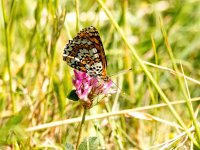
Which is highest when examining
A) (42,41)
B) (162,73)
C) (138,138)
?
(42,41)

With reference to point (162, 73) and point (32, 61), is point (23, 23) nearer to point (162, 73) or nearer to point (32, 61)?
point (32, 61)

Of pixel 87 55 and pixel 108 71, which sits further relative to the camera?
pixel 108 71

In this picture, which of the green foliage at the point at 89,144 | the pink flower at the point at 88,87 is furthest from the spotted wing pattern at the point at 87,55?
the green foliage at the point at 89,144

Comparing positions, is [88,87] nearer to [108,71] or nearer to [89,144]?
[89,144]

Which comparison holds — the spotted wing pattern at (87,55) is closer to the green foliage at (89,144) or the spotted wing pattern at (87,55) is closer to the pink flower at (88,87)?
the pink flower at (88,87)

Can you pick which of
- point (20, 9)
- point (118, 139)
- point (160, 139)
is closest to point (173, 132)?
point (160, 139)

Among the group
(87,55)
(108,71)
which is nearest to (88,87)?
(87,55)

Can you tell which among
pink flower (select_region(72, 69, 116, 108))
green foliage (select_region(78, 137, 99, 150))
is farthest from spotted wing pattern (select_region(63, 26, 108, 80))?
green foliage (select_region(78, 137, 99, 150))
